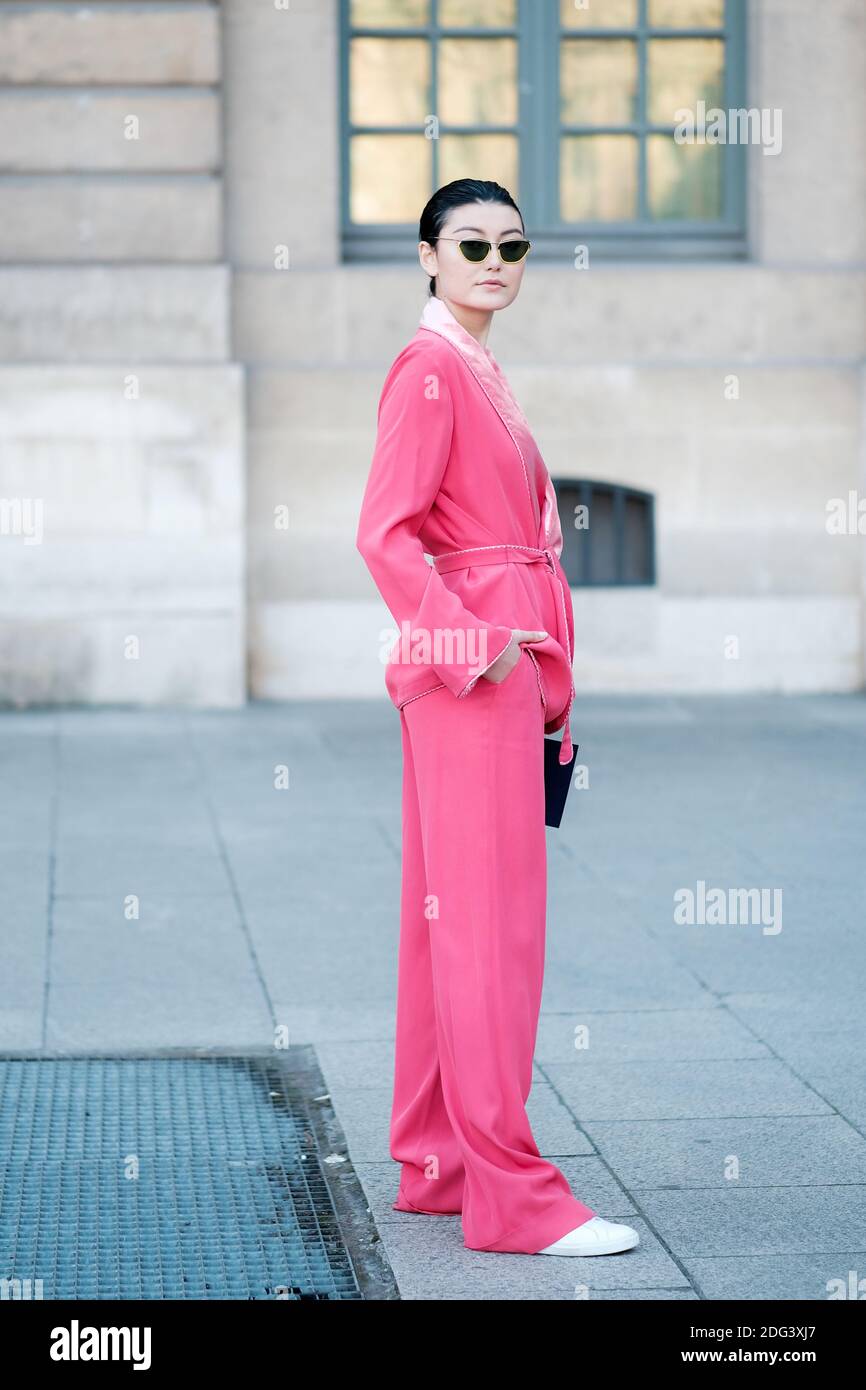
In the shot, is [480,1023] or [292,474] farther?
[292,474]

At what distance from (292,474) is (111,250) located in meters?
1.76

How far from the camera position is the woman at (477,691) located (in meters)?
3.93

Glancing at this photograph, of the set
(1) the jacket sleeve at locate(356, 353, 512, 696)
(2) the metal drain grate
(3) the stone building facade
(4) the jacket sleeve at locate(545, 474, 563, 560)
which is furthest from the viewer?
(3) the stone building facade

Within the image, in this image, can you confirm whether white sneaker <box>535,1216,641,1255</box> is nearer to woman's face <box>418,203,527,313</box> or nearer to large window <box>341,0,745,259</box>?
woman's face <box>418,203,527,313</box>

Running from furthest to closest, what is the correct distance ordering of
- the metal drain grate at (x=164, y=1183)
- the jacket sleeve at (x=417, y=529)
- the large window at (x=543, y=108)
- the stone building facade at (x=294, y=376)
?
the large window at (x=543, y=108), the stone building facade at (x=294, y=376), the metal drain grate at (x=164, y=1183), the jacket sleeve at (x=417, y=529)

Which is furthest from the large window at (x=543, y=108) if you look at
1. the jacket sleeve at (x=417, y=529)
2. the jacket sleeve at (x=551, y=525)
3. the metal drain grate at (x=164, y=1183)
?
the jacket sleeve at (x=417, y=529)

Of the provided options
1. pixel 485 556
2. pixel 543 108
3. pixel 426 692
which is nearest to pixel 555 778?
pixel 426 692

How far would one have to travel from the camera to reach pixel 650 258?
12977 millimetres

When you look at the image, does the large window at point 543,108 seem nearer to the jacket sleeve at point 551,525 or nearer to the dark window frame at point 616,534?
the dark window frame at point 616,534

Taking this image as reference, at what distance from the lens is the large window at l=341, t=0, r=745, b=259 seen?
504 inches

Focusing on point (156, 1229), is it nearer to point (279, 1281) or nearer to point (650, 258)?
Answer: point (279, 1281)

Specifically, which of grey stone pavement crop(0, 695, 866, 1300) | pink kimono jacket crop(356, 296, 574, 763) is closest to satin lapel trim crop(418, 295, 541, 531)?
pink kimono jacket crop(356, 296, 574, 763)
